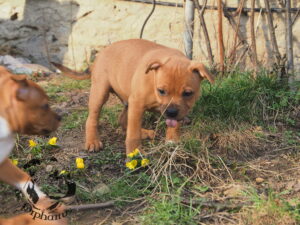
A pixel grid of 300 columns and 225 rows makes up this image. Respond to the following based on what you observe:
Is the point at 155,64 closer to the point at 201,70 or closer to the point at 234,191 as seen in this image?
the point at 201,70

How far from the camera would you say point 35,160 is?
4.75 metres

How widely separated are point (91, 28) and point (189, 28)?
1778mm

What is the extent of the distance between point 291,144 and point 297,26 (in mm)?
2337

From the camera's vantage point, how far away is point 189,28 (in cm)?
698

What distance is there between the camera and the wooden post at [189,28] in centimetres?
698

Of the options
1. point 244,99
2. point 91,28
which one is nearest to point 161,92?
point 244,99

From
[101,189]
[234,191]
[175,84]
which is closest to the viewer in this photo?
[234,191]

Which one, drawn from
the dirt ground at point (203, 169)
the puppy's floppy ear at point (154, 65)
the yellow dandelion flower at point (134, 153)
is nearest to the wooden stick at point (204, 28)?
the dirt ground at point (203, 169)

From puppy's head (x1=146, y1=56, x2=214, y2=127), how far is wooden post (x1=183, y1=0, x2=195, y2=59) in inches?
94.9

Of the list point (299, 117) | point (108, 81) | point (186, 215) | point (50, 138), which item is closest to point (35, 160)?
point (50, 138)

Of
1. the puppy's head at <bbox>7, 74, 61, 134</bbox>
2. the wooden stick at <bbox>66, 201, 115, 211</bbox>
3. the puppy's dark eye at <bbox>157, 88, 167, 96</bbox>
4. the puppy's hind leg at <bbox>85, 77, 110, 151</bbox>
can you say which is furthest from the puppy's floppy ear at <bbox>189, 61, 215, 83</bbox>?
the puppy's head at <bbox>7, 74, 61, 134</bbox>

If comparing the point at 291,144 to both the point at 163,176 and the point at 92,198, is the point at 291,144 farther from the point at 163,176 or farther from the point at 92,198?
the point at 92,198

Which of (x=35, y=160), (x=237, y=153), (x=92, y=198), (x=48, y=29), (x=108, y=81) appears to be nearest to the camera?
(x=92, y=198)

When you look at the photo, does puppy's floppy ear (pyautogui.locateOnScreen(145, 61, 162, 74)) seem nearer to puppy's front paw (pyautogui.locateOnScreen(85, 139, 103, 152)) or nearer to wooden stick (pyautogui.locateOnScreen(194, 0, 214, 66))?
puppy's front paw (pyautogui.locateOnScreen(85, 139, 103, 152))
